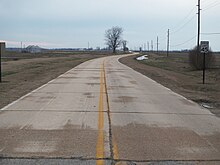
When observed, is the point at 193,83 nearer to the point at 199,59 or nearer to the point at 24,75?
the point at 24,75

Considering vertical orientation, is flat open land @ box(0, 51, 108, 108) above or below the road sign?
below

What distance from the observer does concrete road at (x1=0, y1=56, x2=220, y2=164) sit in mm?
5848

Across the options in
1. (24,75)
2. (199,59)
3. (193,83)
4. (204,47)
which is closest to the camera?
(204,47)

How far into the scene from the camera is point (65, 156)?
581 cm

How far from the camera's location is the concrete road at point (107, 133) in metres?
5.85

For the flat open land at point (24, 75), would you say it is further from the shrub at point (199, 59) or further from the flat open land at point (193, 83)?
the shrub at point (199, 59)

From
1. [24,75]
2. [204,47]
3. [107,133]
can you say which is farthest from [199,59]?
[107,133]

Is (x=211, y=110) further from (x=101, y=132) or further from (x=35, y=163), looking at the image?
(x=35, y=163)

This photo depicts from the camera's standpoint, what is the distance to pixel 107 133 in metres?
7.50

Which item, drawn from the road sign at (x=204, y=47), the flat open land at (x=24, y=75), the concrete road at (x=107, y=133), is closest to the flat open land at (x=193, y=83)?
the concrete road at (x=107, y=133)

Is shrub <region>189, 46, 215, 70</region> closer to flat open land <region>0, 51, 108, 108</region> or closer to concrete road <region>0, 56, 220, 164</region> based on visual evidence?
flat open land <region>0, 51, 108, 108</region>

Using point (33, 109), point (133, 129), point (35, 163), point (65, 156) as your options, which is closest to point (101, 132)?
point (133, 129)

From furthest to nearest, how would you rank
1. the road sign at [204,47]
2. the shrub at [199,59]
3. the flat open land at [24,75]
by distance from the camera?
the shrub at [199,59], the road sign at [204,47], the flat open land at [24,75]

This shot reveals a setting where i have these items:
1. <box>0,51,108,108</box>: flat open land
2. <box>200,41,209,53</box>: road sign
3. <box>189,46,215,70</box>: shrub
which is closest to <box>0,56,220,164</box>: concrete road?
<box>0,51,108,108</box>: flat open land
